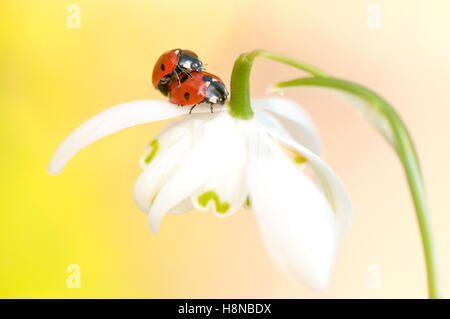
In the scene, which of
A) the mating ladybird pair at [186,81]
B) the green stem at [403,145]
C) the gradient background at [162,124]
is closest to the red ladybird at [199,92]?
the mating ladybird pair at [186,81]

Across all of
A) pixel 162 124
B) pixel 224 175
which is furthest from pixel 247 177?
pixel 162 124

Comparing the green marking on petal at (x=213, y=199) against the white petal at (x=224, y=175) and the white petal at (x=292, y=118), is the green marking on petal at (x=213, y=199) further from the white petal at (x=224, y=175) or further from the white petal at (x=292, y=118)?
the white petal at (x=292, y=118)

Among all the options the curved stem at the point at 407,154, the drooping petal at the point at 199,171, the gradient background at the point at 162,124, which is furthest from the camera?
the gradient background at the point at 162,124

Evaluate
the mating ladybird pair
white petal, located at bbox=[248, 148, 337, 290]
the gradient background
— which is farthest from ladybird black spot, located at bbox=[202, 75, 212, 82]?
the gradient background

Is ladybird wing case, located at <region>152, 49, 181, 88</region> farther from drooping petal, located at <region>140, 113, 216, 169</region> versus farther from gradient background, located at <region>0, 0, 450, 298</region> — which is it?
gradient background, located at <region>0, 0, 450, 298</region>

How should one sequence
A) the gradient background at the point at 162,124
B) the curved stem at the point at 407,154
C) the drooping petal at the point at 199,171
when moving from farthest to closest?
the gradient background at the point at 162,124 → the drooping petal at the point at 199,171 → the curved stem at the point at 407,154

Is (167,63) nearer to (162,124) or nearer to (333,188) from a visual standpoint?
(333,188)

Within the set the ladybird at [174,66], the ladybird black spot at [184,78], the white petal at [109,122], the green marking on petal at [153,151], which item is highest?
the ladybird at [174,66]

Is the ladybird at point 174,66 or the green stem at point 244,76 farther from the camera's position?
the ladybird at point 174,66

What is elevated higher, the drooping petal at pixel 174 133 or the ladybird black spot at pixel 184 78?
the ladybird black spot at pixel 184 78
